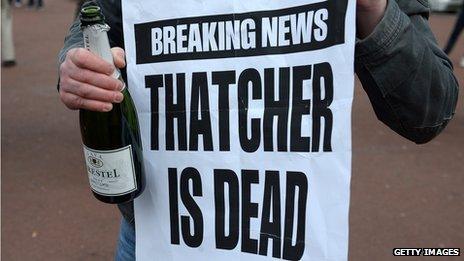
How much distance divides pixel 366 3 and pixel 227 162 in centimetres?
47

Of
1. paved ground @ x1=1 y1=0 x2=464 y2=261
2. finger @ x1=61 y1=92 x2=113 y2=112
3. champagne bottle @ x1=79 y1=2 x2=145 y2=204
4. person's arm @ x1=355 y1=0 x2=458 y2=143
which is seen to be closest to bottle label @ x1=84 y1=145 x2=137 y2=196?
champagne bottle @ x1=79 y1=2 x2=145 y2=204

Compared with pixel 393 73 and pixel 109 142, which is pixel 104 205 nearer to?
pixel 109 142

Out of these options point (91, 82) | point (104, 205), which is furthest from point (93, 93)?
point (104, 205)

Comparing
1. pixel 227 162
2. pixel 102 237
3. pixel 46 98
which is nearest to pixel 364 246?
pixel 102 237

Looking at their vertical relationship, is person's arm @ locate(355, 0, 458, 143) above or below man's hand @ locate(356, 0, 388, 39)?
below

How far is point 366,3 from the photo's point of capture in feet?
3.94

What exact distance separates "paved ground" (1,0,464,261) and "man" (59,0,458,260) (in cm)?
242

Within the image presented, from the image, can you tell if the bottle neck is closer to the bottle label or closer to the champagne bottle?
the champagne bottle

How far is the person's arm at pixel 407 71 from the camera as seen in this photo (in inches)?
47.5

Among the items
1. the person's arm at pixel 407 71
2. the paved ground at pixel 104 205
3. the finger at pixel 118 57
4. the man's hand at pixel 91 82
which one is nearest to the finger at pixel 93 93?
the man's hand at pixel 91 82

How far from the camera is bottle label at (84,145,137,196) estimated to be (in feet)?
4.50

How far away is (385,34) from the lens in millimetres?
1194

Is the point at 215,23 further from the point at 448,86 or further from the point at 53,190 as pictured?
the point at 53,190

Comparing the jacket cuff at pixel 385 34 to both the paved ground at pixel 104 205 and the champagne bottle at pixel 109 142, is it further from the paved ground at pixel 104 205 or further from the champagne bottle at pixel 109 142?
the paved ground at pixel 104 205
